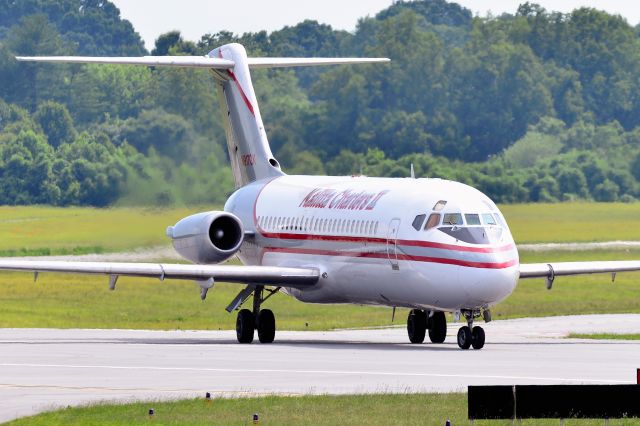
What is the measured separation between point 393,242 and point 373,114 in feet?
114

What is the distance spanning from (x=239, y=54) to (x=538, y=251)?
2131 cm

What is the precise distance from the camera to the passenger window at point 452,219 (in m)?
35.2

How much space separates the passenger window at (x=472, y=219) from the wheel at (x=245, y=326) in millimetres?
6467

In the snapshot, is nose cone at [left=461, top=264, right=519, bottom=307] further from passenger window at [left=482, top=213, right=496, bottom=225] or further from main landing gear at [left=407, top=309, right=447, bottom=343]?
main landing gear at [left=407, top=309, right=447, bottom=343]

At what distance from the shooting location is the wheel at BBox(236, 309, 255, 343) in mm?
39281

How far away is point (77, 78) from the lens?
292 ft

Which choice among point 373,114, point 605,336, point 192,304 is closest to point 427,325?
point 605,336

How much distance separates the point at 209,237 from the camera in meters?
40.4

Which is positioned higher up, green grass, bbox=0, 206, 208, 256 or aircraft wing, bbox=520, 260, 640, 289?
aircraft wing, bbox=520, 260, 640, 289

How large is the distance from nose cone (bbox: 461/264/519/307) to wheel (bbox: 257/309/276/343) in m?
6.09

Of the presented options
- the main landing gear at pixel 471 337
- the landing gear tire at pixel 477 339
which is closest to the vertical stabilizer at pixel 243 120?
the main landing gear at pixel 471 337

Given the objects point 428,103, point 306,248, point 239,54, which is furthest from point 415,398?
point 428,103

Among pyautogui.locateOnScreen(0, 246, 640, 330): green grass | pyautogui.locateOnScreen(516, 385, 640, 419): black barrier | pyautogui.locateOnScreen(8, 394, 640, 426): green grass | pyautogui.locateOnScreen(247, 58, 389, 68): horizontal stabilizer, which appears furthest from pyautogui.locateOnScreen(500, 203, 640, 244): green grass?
pyautogui.locateOnScreen(516, 385, 640, 419): black barrier

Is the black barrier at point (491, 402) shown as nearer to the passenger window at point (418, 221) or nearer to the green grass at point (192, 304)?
the passenger window at point (418, 221)
